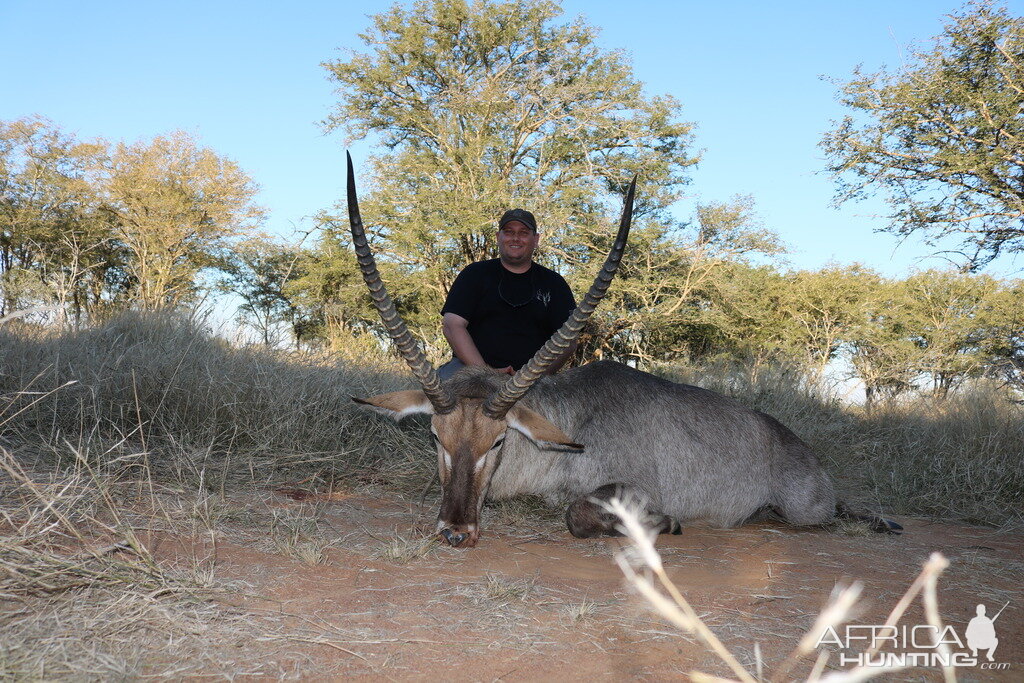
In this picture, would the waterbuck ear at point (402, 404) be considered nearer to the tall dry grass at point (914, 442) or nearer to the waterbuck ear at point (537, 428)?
the waterbuck ear at point (537, 428)

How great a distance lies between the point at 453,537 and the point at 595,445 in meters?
1.42

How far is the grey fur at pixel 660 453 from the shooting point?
535cm

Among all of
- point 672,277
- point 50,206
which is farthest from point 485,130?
point 50,206

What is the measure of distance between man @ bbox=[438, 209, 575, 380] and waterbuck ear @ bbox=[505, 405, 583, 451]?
2.19 meters

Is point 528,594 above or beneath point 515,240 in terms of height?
beneath

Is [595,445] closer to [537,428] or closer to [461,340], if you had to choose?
[537,428]

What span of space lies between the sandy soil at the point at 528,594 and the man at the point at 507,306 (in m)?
2.03

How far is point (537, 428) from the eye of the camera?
4.88m

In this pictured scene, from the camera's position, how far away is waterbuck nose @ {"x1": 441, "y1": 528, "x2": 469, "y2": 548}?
14.5ft

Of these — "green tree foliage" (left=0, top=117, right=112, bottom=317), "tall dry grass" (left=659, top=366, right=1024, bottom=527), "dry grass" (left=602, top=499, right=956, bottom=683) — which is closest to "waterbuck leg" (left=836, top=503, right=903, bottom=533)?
"tall dry grass" (left=659, top=366, right=1024, bottom=527)

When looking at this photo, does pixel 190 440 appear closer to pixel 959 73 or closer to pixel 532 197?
pixel 959 73

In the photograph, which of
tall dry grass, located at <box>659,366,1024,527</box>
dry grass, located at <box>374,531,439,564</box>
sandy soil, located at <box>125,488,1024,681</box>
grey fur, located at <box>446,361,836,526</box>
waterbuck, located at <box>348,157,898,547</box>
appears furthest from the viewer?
tall dry grass, located at <box>659,366,1024,527</box>

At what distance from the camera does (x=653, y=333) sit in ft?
84.6

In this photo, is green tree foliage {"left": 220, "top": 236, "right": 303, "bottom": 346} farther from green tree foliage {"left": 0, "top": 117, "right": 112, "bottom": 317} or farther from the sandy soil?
the sandy soil
